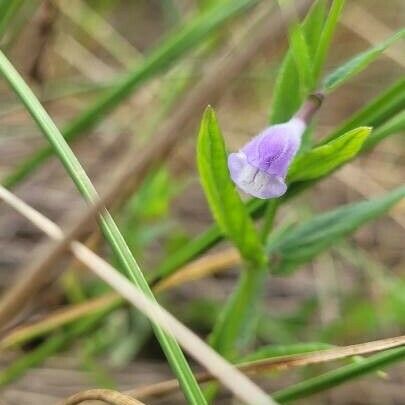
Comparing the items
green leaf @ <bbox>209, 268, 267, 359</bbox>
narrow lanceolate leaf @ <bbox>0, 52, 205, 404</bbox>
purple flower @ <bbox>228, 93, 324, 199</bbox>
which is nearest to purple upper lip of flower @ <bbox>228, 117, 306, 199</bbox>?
purple flower @ <bbox>228, 93, 324, 199</bbox>

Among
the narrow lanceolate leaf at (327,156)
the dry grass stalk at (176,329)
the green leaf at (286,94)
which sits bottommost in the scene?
the dry grass stalk at (176,329)

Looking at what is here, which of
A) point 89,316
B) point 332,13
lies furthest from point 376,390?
point 332,13

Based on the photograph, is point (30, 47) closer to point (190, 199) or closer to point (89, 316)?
point (89, 316)

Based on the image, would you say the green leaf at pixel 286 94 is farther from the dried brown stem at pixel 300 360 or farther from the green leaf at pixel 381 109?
the dried brown stem at pixel 300 360

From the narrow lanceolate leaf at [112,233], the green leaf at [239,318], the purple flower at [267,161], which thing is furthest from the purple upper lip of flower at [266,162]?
the green leaf at [239,318]

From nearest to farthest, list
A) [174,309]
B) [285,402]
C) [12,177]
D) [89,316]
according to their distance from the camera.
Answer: [285,402] → [12,177] → [89,316] → [174,309]

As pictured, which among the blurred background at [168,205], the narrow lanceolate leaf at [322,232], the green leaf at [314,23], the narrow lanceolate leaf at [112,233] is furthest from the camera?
the blurred background at [168,205]

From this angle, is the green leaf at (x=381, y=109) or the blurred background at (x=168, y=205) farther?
the blurred background at (x=168, y=205)
